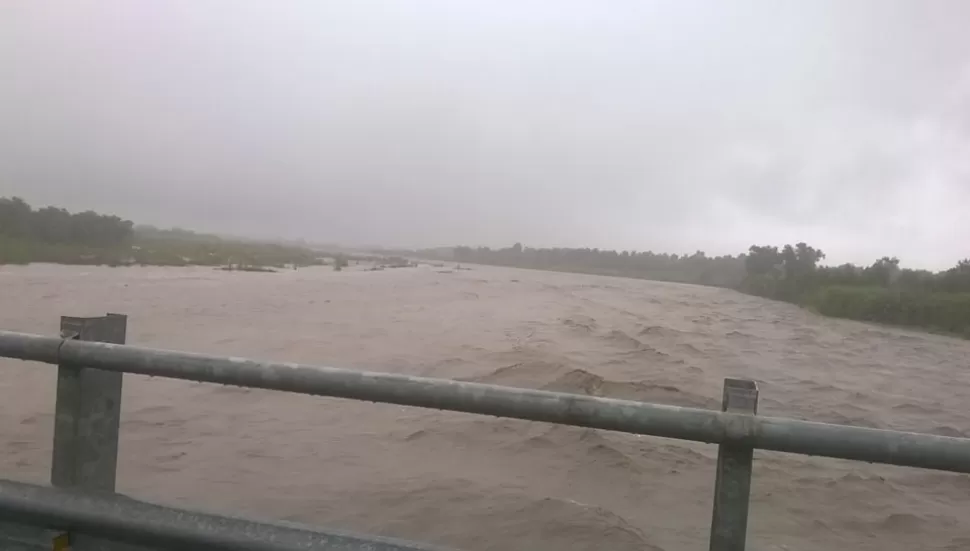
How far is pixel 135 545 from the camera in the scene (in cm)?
210

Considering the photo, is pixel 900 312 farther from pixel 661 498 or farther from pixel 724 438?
pixel 724 438

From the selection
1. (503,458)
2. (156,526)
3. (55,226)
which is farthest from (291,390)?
(55,226)

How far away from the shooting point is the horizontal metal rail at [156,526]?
6.59 ft

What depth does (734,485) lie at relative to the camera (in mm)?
1910

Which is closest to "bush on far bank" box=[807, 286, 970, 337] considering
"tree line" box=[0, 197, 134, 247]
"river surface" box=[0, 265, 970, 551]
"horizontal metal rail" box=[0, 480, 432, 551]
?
"river surface" box=[0, 265, 970, 551]

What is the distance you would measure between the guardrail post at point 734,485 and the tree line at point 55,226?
179ft

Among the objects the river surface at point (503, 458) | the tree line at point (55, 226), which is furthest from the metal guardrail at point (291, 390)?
the tree line at point (55, 226)

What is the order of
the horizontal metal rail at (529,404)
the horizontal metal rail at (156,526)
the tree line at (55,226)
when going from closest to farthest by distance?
1. the horizontal metal rail at (529,404)
2. the horizontal metal rail at (156,526)
3. the tree line at (55,226)

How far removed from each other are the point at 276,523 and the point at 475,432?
5.74 m

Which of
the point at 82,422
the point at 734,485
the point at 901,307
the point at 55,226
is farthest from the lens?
the point at 55,226

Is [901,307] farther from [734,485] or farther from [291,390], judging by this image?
[291,390]

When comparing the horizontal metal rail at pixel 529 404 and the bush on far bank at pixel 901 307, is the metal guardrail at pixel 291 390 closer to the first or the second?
the horizontal metal rail at pixel 529 404

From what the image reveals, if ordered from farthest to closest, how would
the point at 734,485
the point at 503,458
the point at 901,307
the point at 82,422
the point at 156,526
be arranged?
the point at 901,307
the point at 503,458
the point at 82,422
the point at 156,526
the point at 734,485

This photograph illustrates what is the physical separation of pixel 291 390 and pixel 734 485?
1377mm
